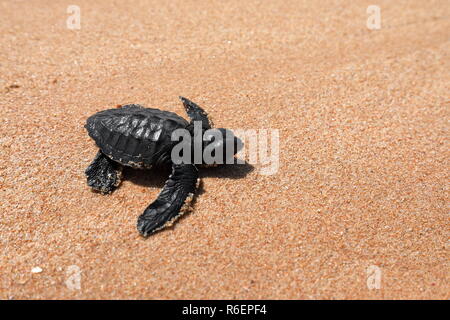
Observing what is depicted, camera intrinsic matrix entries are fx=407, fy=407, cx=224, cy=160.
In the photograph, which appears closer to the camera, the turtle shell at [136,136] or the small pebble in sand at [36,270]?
the small pebble in sand at [36,270]

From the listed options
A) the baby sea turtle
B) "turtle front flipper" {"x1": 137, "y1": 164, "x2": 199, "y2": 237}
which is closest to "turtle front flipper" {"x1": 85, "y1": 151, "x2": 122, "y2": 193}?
the baby sea turtle

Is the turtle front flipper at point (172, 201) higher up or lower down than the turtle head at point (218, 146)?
lower down

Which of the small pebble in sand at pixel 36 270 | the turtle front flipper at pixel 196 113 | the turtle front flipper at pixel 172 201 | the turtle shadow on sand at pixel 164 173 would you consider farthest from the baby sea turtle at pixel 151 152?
the small pebble in sand at pixel 36 270

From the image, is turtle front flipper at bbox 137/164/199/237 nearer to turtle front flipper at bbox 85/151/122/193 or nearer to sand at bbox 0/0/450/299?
sand at bbox 0/0/450/299

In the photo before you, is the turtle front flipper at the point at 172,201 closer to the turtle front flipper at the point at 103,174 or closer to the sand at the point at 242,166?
the sand at the point at 242,166

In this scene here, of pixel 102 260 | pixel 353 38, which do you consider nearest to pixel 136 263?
pixel 102 260

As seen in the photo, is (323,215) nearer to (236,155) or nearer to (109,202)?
(236,155)

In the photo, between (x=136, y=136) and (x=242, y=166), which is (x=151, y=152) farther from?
(x=242, y=166)
